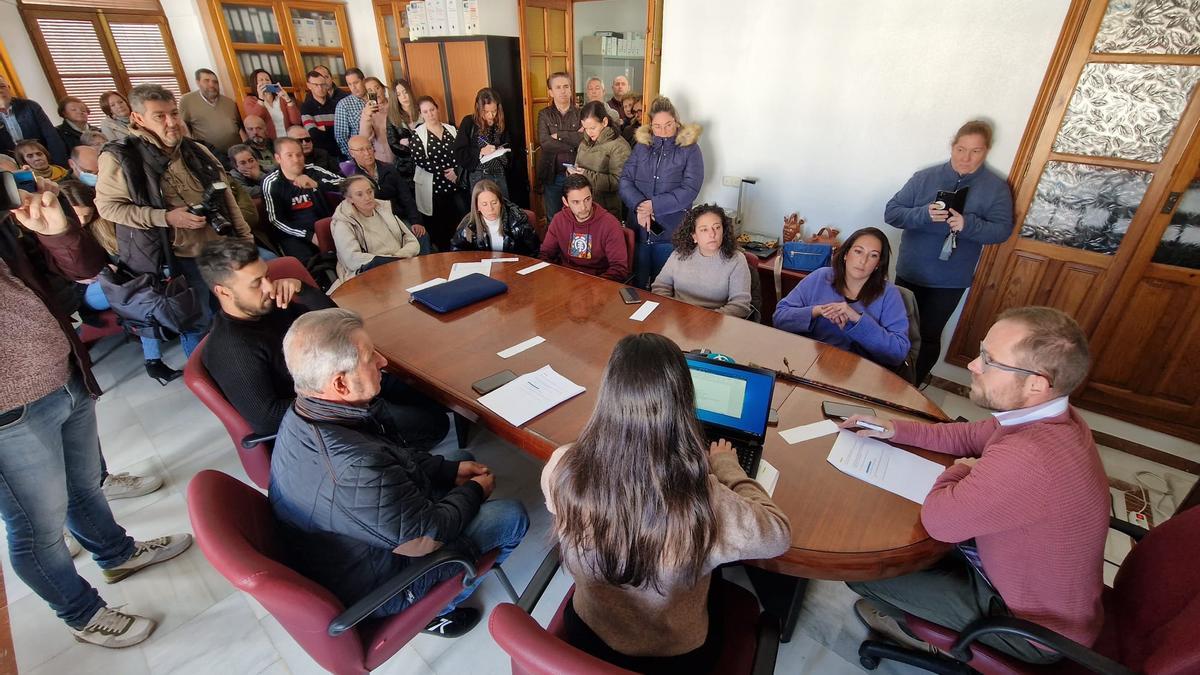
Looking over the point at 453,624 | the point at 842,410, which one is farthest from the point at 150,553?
the point at 842,410

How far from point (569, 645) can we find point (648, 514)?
248 millimetres

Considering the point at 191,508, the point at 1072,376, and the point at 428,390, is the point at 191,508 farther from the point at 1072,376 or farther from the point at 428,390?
the point at 1072,376

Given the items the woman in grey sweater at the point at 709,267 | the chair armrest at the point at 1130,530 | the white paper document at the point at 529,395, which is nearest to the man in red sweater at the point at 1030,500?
the chair armrest at the point at 1130,530

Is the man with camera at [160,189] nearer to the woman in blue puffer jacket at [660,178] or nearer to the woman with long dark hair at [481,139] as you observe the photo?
the woman with long dark hair at [481,139]

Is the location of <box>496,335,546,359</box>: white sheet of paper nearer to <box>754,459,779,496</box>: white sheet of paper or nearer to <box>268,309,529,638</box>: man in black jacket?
<box>268,309,529,638</box>: man in black jacket

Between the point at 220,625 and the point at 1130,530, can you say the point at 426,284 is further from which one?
the point at 1130,530

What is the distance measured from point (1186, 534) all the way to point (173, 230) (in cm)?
392

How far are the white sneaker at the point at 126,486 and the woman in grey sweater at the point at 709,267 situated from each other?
2.48 m

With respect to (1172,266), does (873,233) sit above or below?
above

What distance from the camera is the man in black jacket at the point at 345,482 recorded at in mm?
1274

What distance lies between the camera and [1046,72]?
262cm

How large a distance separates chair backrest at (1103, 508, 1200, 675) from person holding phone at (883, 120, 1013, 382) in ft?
5.84

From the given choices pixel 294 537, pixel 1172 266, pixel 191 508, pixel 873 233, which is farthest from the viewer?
pixel 1172 266

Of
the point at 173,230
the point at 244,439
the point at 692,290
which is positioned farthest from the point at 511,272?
the point at 173,230
